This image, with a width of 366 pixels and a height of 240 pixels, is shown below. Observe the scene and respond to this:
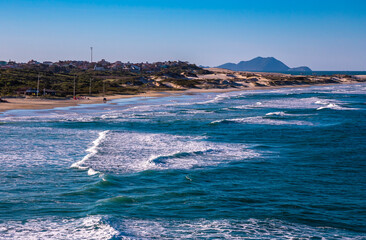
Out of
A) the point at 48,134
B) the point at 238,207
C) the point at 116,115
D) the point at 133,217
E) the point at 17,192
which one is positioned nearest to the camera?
the point at 133,217

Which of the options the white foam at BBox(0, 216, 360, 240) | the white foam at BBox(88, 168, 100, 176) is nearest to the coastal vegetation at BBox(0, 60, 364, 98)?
the white foam at BBox(88, 168, 100, 176)

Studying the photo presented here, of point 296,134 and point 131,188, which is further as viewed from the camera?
point 296,134

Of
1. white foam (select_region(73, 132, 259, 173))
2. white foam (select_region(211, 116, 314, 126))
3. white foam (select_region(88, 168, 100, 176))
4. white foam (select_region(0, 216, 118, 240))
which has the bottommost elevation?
white foam (select_region(0, 216, 118, 240))

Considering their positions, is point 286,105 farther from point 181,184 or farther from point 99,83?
point 99,83

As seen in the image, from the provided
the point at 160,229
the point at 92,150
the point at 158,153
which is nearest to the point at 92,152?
the point at 92,150

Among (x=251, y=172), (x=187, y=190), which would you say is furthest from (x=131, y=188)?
(x=251, y=172)

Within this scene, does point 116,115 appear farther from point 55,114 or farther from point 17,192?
point 17,192

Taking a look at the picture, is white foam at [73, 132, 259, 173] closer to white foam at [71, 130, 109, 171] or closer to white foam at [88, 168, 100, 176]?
white foam at [71, 130, 109, 171]
